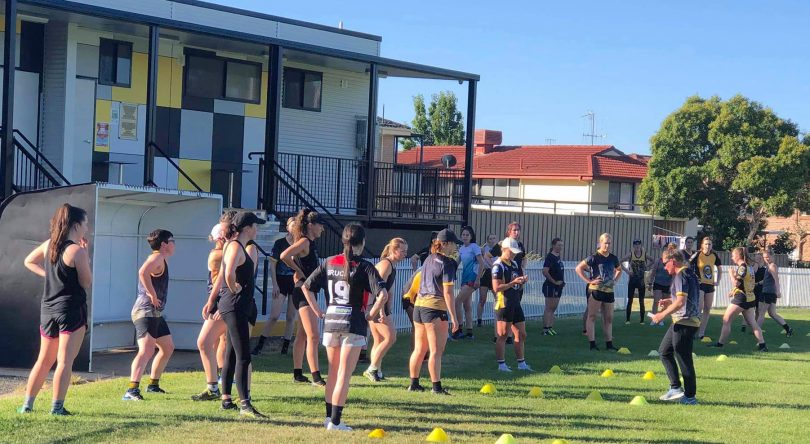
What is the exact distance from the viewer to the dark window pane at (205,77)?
19.9 metres

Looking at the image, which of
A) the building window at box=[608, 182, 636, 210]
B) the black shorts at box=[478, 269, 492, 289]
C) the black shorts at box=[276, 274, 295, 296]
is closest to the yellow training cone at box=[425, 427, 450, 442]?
the black shorts at box=[276, 274, 295, 296]

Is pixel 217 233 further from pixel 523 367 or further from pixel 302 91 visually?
pixel 302 91

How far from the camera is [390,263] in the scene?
392 inches

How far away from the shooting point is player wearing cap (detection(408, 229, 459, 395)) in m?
10.7

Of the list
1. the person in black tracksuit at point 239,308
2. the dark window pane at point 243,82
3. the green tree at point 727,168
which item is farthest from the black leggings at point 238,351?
the green tree at point 727,168

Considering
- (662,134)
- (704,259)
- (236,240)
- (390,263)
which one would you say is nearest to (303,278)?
(390,263)

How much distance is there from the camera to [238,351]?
8.76 m

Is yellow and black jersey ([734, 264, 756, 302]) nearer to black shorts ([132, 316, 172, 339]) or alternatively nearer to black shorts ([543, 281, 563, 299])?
black shorts ([543, 281, 563, 299])

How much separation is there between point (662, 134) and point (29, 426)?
3790 centimetres

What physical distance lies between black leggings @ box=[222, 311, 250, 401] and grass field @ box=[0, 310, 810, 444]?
34 cm

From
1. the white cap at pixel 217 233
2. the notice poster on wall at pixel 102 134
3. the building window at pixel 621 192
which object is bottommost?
the white cap at pixel 217 233

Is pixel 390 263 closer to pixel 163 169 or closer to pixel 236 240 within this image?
pixel 236 240

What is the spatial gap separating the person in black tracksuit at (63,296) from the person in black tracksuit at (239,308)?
121 centimetres

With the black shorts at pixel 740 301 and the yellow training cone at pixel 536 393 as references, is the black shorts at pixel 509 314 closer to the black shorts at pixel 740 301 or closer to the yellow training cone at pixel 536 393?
the yellow training cone at pixel 536 393
